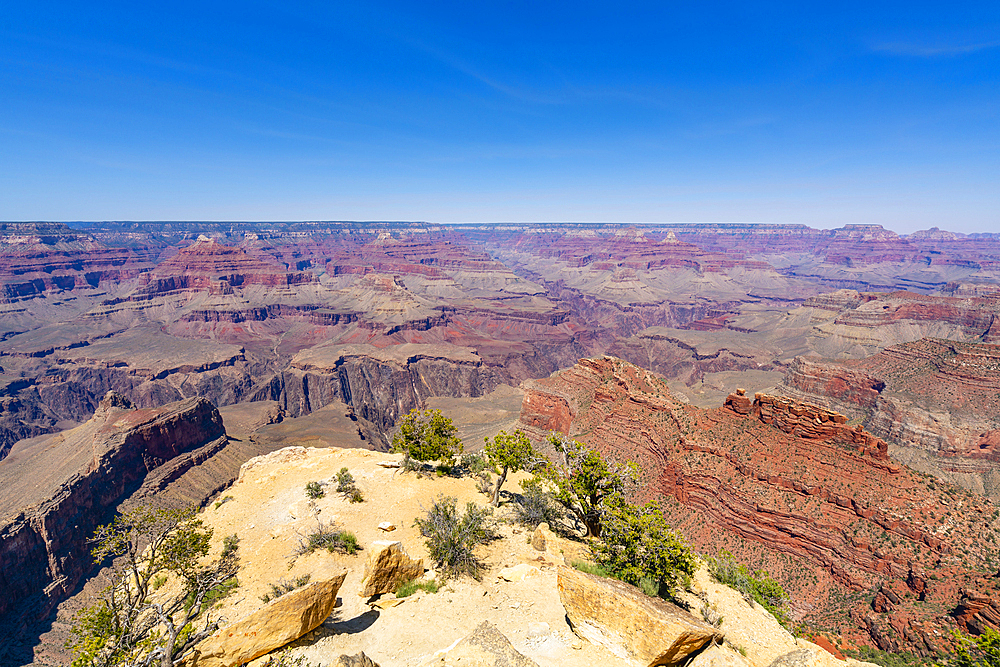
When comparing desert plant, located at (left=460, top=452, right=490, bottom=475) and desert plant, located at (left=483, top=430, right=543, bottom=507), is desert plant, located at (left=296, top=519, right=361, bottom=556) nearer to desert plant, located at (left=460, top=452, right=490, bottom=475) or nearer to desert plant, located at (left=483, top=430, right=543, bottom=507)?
desert plant, located at (left=483, top=430, right=543, bottom=507)

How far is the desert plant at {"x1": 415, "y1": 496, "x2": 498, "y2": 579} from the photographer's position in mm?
19327

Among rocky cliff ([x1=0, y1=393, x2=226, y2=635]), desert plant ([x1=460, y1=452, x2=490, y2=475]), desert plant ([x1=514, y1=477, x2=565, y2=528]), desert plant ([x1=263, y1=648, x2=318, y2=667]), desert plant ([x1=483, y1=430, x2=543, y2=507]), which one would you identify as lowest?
rocky cliff ([x1=0, y1=393, x2=226, y2=635])

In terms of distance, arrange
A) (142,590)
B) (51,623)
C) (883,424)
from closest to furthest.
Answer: (142,590)
(51,623)
(883,424)

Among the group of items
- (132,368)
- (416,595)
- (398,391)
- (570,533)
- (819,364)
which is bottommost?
(398,391)

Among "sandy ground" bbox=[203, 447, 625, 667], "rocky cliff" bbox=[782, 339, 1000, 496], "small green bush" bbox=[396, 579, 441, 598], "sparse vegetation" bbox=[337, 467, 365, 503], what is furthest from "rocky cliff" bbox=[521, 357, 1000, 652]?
"rocky cliff" bbox=[782, 339, 1000, 496]

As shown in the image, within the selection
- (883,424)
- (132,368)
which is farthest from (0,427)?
(883,424)

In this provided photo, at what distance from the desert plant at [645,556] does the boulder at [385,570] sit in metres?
8.73

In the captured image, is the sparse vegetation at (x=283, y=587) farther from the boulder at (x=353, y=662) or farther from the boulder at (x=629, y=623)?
the boulder at (x=629, y=623)

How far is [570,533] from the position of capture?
78.0 ft

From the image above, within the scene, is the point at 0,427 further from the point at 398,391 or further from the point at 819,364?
the point at 819,364

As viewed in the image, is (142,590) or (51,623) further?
(51,623)

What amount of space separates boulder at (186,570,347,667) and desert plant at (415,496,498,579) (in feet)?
21.5

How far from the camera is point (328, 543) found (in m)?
21.4

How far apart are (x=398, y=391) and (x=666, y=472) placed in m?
127
